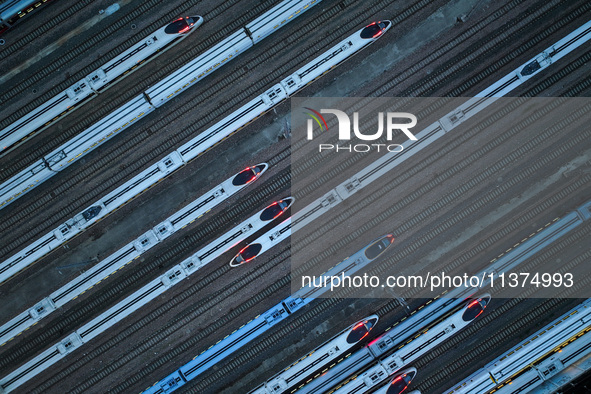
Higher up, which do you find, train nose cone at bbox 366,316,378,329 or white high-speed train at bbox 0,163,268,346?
white high-speed train at bbox 0,163,268,346

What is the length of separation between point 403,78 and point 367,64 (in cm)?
279

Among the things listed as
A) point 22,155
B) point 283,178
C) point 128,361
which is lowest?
point 128,361

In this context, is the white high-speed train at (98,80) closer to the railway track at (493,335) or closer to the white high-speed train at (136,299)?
the white high-speed train at (136,299)

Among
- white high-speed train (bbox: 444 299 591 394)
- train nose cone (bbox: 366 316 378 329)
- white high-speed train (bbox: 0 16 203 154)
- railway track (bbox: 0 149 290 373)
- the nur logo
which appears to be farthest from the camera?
railway track (bbox: 0 149 290 373)

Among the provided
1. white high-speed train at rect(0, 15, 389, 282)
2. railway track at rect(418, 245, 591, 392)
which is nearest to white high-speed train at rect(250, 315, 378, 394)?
railway track at rect(418, 245, 591, 392)

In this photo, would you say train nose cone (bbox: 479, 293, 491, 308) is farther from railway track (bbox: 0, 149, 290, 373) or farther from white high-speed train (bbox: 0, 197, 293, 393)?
railway track (bbox: 0, 149, 290, 373)

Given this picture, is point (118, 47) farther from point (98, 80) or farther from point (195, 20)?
point (195, 20)

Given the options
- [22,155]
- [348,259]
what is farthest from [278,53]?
[22,155]

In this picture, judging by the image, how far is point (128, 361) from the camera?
1451 inches

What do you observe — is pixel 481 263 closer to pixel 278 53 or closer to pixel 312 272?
pixel 312 272

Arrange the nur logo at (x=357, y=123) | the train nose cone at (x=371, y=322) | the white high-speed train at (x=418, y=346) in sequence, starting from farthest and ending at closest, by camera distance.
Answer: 1. the nur logo at (x=357, y=123)
2. the train nose cone at (x=371, y=322)
3. the white high-speed train at (x=418, y=346)

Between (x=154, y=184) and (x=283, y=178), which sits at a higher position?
(x=154, y=184)

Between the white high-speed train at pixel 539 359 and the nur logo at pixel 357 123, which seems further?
the nur logo at pixel 357 123

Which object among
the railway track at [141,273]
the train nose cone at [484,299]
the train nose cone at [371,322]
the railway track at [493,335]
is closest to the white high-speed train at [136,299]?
the railway track at [141,273]
